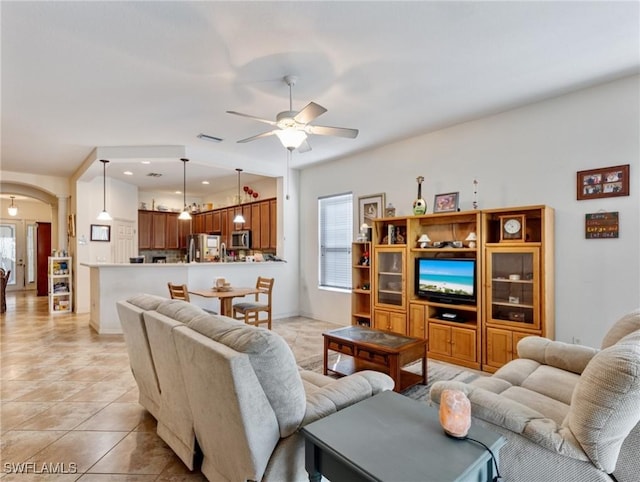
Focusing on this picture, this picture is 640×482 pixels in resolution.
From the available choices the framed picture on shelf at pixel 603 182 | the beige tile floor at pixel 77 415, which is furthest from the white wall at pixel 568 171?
the beige tile floor at pixel 77 415

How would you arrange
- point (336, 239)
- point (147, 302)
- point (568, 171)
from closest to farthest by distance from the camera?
1. point (147, 302)
2. point (568, 171)
3. point (336, 239)

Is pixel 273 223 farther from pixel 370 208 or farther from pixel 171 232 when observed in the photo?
pixel 171 232

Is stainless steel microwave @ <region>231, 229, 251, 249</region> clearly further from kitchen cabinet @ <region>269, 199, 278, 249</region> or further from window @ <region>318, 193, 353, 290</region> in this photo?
window @ <region>318, 193, 353, 290</region>

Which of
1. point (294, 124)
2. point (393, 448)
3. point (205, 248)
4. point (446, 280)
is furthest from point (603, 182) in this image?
point (205, 248)

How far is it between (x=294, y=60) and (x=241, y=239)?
5114 mm

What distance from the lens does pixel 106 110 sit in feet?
12.3

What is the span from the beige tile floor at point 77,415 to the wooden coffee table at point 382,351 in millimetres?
872

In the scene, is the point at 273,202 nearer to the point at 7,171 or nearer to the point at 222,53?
the point at 222,53

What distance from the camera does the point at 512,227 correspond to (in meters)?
3.57

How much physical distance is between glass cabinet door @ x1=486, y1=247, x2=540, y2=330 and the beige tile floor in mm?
2221

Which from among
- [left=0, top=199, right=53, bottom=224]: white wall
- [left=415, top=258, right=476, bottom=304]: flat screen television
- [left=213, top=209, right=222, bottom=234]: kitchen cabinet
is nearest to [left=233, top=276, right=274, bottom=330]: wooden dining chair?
[left=415, top=258, right=476, bottom=304]: flat screen television

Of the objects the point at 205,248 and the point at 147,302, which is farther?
the point at 205,248

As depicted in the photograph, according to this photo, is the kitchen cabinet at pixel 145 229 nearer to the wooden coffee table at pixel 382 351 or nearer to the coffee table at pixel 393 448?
the wooden coffee table at pixel 382 351

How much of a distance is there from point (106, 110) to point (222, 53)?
195cm
